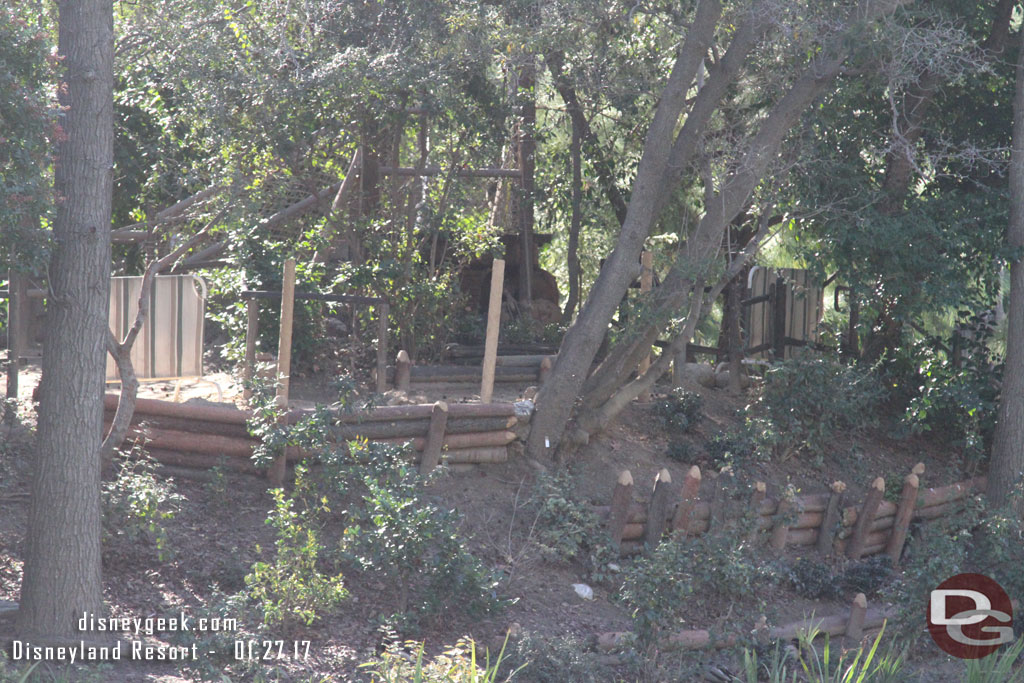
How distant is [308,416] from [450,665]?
294 centimetres

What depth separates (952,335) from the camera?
36.6 feet

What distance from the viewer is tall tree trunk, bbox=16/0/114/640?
554cm

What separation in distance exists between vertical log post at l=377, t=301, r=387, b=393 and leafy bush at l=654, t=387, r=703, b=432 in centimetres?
295

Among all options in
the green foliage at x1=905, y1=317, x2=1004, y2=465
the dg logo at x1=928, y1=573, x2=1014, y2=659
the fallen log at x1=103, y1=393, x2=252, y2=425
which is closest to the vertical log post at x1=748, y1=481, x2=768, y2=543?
the dg logo at x1=928, y1=573, x2=1014, y2=659

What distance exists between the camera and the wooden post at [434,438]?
27.4ft

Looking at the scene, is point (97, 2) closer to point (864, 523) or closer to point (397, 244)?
point (397, 244)

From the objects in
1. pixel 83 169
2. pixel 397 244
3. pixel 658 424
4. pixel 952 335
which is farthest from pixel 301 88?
pixel 952 335

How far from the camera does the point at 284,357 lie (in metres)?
8.88

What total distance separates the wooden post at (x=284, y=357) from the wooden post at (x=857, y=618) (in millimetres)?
4593

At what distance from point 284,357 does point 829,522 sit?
523 cm

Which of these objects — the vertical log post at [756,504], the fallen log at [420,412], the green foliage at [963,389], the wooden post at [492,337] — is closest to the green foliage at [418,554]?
the fallen log at [420,412]

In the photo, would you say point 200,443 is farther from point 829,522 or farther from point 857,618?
point 829,522

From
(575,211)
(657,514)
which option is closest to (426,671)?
(657,514)

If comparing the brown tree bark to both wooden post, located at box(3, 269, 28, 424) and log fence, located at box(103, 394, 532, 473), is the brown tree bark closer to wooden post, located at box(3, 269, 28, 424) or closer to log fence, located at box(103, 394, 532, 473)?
log fence, located at box(103, 394, 532, 473)
